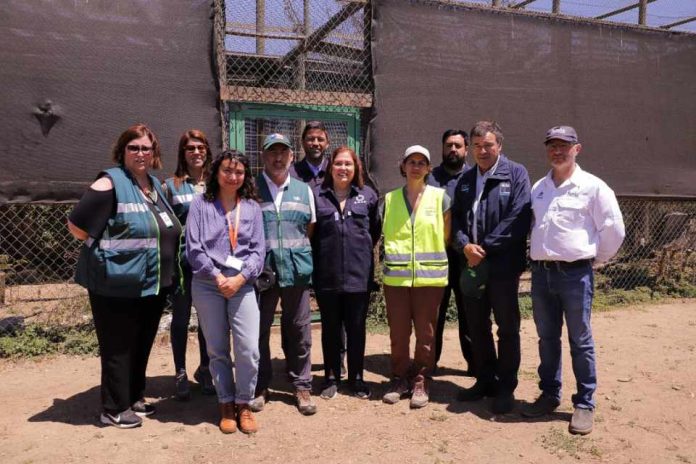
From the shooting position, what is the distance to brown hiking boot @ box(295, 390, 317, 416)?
3801 mm

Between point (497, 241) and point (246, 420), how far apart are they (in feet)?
5.95

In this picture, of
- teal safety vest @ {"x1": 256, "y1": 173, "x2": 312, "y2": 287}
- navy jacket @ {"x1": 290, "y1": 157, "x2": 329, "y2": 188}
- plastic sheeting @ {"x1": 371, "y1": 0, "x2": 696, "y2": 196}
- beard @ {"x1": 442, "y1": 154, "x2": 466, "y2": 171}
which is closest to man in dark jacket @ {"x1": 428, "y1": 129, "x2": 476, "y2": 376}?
beard @ {"x1": 442, "y1": 154, "x2": 466, "y2": 171}

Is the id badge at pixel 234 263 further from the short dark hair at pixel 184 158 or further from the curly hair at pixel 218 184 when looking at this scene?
the short dark hair at pixel 184 158

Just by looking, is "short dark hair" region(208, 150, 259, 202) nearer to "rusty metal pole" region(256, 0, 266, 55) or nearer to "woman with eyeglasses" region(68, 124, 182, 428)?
"woman with eyeglasses" region(68, 124, 182, 428)

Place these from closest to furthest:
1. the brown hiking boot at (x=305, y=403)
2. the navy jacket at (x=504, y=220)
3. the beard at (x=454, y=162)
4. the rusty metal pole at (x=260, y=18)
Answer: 1. the navy jacket at (x=504, y=220)
2. the brown hiking boot at (x=305, y=403)
3. the beard at (x=454, y=162)
4. the rusty metal pole at (x=260, y=18)

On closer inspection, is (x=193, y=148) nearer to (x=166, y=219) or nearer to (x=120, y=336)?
(x=166, y=219)

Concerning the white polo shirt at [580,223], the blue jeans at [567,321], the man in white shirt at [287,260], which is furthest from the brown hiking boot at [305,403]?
the white polo shirt at [580,223]

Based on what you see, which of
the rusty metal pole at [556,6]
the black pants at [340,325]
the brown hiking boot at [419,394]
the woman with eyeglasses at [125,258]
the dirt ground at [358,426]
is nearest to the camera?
the dirt ground at [358,426]

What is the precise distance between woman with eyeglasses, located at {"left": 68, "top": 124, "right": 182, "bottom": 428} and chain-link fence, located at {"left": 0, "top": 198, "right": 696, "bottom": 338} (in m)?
3.32

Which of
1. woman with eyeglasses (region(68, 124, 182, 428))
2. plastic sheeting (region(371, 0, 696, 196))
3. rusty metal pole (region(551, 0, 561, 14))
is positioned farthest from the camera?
rusty metal pole (region(551, 0, 561, 14))

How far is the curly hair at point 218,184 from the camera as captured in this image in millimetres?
3482

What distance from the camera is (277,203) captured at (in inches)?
147

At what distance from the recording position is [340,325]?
13.5ft

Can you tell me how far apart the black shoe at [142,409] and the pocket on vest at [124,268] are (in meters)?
0.86
